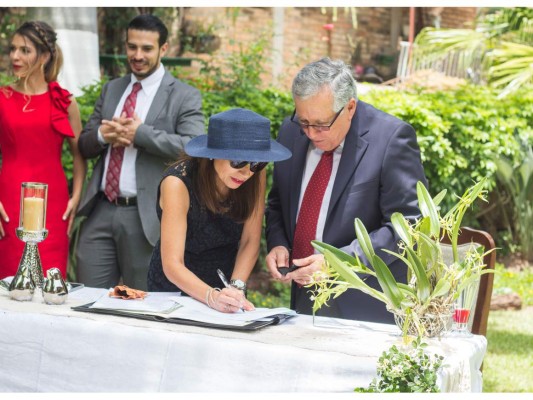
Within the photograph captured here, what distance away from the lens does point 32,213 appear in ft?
11.0

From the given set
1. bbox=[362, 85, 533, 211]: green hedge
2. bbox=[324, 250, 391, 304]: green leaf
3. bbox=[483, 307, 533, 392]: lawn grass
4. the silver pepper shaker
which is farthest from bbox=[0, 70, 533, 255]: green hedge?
bbox=[324, 250, 391, 304]: green leaf

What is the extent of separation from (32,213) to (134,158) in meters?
1.34

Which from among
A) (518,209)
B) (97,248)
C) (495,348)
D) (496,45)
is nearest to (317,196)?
(97,248)

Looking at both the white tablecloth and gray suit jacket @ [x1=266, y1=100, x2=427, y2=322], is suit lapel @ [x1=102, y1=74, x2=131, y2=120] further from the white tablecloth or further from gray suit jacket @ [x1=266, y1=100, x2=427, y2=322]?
the white tablecloth

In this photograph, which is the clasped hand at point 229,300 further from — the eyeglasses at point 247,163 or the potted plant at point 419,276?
the eyeglasses at point 247,163

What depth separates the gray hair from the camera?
10.6ft

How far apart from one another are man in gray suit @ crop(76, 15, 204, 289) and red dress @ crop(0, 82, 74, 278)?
156 millimetres

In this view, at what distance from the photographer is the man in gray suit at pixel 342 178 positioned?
3.29 m

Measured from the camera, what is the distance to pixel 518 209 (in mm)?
8562

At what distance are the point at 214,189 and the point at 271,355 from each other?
91 centimetres

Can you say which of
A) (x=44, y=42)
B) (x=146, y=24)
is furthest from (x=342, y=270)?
(x=44, y=42)

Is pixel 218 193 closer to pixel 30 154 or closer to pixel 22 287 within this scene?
pixel 22 287

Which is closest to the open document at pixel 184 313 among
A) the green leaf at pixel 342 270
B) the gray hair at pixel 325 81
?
the green leaf at pixel 342 270
